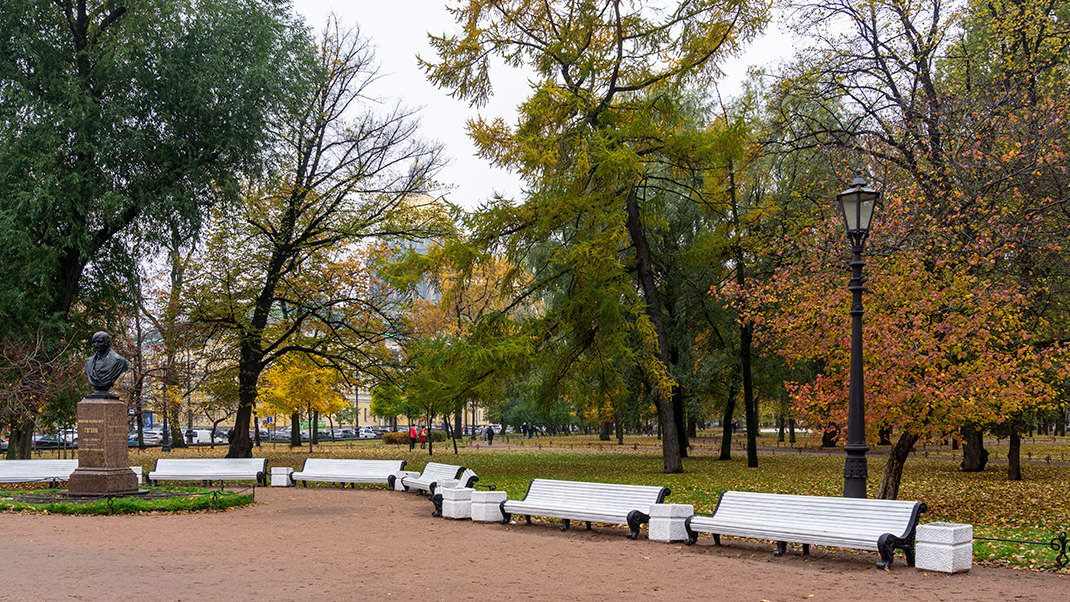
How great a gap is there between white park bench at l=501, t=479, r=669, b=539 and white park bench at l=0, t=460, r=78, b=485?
1187cm

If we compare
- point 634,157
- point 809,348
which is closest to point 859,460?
point 809,348

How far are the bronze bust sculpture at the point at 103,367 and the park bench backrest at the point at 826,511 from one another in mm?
11200

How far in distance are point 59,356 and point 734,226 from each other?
19.6 meters

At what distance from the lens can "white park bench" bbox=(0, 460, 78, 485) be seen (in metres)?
19.3

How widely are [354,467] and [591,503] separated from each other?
9766 millimetres

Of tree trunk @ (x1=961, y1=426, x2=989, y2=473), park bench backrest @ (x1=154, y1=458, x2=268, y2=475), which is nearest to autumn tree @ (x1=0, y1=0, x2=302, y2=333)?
park bench backrest @ (x1=154, y1=458, x2=268, y2=475)

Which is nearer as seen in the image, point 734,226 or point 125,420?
point 125,420

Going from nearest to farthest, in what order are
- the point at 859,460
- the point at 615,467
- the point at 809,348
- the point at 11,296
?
the point at 859,460, the point at 809,348, the point at 11,296, the point at 615,467

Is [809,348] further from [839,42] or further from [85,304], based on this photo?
[85,304]

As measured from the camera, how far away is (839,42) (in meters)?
20.8

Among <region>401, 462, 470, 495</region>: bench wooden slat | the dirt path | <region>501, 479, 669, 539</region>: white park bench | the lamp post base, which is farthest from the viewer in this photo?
<region>401, 462, 470, 495</region>: bench wooden slat

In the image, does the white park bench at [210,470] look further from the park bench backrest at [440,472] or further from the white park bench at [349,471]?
the park bench backrest at [440,472]

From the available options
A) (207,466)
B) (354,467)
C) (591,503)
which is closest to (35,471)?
(207,466)

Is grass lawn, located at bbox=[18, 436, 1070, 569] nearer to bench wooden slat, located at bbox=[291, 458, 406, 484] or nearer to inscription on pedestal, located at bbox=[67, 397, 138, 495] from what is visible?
bench wooden slat, located at bbox=[291, 458, 406, 484]
